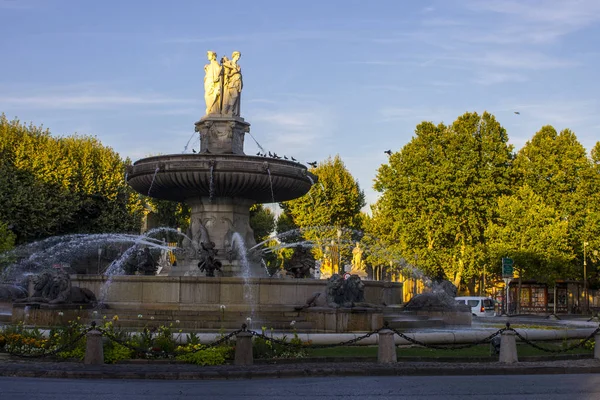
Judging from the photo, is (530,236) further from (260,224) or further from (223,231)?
(223,231)

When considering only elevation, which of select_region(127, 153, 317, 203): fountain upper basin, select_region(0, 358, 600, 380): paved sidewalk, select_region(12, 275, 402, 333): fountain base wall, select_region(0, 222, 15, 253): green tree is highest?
select_region(127, 153, 317, 203): fountain upper basin

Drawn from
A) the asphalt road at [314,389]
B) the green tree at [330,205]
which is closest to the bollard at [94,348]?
the asphalt road at [314,389]

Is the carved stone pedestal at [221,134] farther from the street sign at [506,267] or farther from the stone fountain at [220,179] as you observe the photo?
the street sign at [506,267]

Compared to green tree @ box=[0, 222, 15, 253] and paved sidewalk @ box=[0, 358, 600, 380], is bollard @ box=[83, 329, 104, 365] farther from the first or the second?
green tree @ box=[0, 222, 15, 253]

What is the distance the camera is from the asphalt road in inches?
491

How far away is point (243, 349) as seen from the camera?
629 inches

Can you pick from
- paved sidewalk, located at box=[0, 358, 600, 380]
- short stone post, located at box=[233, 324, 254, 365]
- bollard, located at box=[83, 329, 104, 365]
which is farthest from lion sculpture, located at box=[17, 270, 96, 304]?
short stone post, located at box=[233, 324, 254, 365]

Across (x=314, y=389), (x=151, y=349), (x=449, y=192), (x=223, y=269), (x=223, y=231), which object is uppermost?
(x=449, y=192)

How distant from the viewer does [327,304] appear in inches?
859

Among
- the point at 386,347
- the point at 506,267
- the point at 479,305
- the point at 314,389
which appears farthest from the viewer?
the point at 506,267

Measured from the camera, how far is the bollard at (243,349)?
1592 centimetres

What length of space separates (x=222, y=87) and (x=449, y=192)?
30.2 meters

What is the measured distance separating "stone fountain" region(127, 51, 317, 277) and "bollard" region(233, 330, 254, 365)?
8.93 m

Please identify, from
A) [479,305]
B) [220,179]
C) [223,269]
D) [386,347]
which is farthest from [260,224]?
[386,347]
